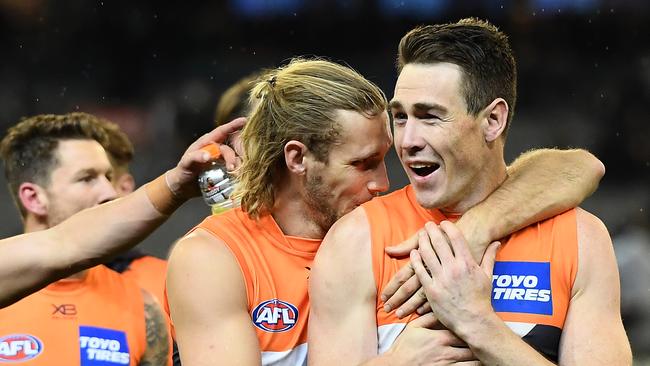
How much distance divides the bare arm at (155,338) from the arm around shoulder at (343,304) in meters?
1.76

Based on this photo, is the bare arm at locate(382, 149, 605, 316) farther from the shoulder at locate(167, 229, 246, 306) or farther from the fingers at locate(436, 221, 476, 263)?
the shoulder at locate(167, 229, 246, 306)

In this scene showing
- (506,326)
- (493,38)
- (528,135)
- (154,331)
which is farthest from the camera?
(528,135)

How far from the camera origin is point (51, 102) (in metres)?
11.4

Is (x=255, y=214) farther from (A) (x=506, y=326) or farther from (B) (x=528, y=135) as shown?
(B) (x=528, y=135)

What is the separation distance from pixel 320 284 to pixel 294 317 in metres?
0.40

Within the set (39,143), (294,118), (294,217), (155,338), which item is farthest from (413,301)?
(39,143)

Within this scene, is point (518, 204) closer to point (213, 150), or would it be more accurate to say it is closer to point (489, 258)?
point (489, 258)

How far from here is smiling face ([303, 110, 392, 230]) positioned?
147 inches

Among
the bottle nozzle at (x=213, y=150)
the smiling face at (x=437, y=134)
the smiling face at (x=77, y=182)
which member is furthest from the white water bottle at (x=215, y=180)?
the smiling face at (x=77, y=182)

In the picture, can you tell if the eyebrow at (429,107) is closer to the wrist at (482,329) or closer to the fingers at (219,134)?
the wrist at (482,329)

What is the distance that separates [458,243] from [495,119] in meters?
0.45

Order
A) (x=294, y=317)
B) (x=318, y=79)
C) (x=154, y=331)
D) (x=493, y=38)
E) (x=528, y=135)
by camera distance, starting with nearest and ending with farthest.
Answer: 1. (x=493, y=38)
2. (x=294, y=317)
3. (x=318, y=79)
4. (x=154, y=331)
5. (x=528, y=135)

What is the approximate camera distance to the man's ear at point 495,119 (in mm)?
3273

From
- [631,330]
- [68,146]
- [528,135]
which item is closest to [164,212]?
[68,146]
